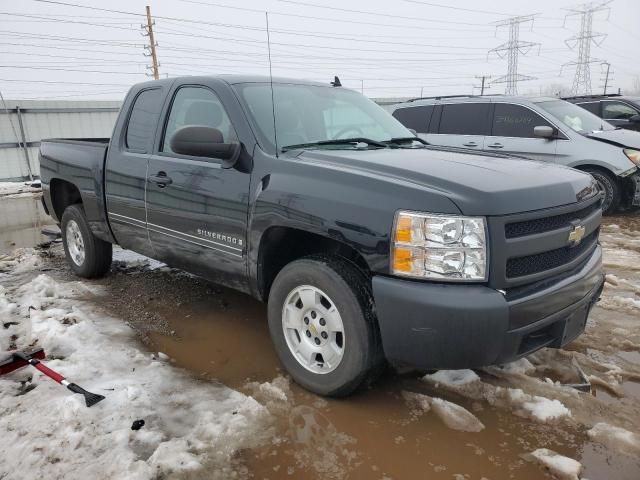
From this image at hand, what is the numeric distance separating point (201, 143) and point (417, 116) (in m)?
6.13

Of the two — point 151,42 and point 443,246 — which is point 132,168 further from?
point 151,42

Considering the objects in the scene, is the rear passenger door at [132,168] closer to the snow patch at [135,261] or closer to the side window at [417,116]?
the snow patch at [135,261]

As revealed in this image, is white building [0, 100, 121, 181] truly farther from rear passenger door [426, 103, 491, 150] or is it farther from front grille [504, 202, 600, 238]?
front grille [504, 202, 600, 238]

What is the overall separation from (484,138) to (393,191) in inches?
232

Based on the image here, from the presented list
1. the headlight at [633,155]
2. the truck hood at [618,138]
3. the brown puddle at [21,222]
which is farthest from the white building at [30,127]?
the headlight at [633,155]

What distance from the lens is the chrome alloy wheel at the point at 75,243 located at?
15.9 feet

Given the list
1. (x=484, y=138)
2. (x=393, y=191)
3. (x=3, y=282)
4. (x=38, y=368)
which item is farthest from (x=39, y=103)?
(x=393, y=191)

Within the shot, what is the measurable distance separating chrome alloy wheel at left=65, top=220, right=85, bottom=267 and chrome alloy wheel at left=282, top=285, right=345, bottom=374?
293 centimetres

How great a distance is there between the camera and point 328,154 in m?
2.83

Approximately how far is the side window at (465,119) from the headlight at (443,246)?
236 inches

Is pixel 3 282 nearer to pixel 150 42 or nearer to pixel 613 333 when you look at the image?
pixel 613 333

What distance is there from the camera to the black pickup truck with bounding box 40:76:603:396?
2.22 meters

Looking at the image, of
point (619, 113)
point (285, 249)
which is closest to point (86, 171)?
point (285, 249)

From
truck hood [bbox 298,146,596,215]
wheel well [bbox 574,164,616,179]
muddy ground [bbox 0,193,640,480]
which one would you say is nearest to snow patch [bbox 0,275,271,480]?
muddy ground [bbox 0,193,640,480]
